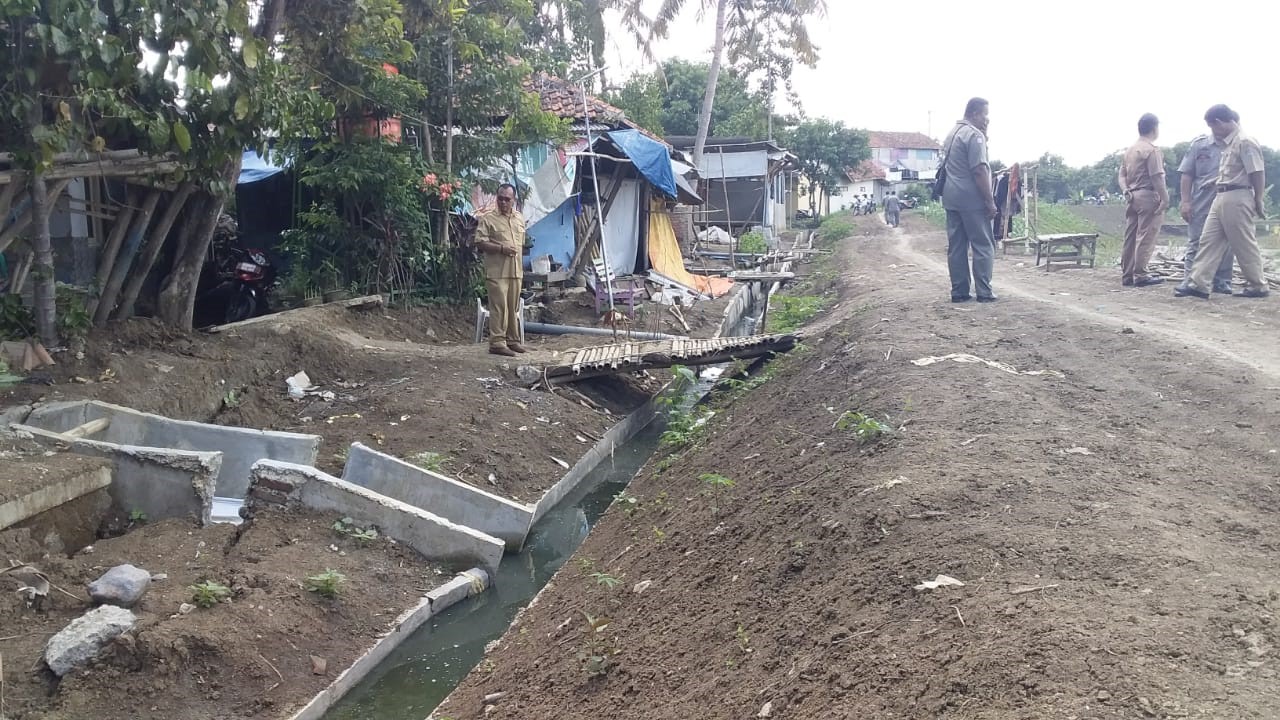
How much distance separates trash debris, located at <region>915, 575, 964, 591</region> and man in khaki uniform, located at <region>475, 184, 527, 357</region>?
6699 mm

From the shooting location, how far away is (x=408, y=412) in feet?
24.3

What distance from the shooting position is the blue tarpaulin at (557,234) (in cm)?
1404

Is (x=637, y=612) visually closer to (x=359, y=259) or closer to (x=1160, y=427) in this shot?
(x=1160, y=427)

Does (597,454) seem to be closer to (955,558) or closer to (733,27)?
(955,558)

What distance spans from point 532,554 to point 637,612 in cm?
237

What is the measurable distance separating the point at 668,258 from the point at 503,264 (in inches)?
363

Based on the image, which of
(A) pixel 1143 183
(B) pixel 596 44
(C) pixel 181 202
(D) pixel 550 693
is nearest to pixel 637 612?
(D) pixel 550 693

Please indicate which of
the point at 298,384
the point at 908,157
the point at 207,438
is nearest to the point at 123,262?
the point at 298,384

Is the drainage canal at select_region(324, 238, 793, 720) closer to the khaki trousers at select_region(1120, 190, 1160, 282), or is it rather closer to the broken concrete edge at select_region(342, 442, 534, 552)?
the broken concrete edge at select_region(342, 442, 534, 552)

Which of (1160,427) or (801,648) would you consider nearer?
(801,648)

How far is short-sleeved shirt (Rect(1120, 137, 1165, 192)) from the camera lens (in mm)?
10484

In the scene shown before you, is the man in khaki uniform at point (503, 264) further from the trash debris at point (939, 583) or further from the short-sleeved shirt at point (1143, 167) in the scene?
the short-sleeved shirt at point (1143, 167)

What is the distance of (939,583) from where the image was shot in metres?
2.91

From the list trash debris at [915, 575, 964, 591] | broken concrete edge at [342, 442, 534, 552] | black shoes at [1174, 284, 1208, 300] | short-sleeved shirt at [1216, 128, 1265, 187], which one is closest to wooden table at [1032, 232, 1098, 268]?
black shoes at [1174, 284, 1208, 300]
